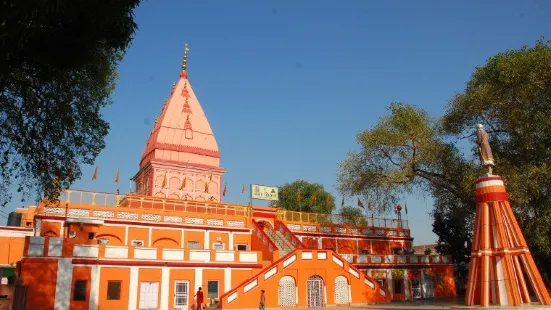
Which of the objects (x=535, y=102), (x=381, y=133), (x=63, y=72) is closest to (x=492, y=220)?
(x=535, y=102)

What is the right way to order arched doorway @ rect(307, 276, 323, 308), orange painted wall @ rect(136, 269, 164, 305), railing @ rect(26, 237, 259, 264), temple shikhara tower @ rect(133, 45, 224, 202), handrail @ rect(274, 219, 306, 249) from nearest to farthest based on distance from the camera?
railing @ rect(26, 237, 259, 264)
orange painted wall @ rect(136, 269, 164, 305)
arched doorway @ rect(307, 276, 323, 308)
handrail @ rect(274, 219, 306, 249)
temple shikhara tower @ rect(133, 45, 224, 202)

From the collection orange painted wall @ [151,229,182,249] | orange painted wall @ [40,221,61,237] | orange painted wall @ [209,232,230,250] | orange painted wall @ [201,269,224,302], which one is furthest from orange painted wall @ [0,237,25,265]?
orange painted wall @ [201,269,224,302]

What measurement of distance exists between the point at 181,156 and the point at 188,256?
19.2 metres

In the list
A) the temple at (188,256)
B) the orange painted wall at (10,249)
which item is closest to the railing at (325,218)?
the temple at (188,256)

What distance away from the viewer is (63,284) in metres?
21.8

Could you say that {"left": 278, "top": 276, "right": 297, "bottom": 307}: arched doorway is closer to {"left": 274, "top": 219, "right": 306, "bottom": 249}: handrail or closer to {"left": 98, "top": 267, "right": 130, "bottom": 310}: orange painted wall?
{"left": 274, "top": 219, "right": 306, "bottom": 249}: handrail

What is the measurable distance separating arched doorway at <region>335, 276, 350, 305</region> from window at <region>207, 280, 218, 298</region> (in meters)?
6.59

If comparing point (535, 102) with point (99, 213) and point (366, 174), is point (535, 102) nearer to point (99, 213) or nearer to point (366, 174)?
point (366, 174)

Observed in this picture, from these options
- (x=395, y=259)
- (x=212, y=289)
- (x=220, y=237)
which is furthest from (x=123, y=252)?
(x=395, y=259)

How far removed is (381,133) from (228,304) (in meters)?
13.6

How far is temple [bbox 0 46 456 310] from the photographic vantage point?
22.5 m

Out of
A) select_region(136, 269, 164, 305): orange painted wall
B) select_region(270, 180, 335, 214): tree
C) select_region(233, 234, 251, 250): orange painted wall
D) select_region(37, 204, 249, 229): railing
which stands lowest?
select_region(136, 269, 164, 305): orange painted wall

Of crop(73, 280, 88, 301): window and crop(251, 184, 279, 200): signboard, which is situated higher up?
crop(251, 184, 279, 200): signboard

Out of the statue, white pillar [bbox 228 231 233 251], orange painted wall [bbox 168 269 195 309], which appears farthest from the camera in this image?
white pillar [bbox 228 231 233 251]
